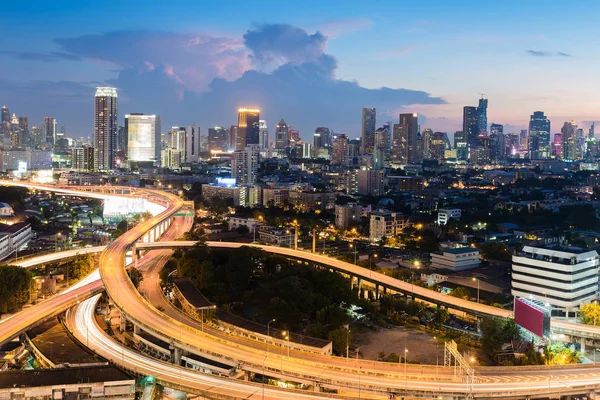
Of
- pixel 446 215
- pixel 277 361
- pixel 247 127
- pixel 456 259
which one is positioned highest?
pixel 247 127

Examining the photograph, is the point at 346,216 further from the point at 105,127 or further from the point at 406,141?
the point at 406,141

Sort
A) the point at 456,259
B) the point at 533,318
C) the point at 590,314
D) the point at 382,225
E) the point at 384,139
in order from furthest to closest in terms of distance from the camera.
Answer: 1. the point at 384,139
2. the point at 382,225
3. the point at 456,259
4. the point at 590,314
5. the point at 533,318

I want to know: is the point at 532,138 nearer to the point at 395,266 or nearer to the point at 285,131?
the point at 285,131

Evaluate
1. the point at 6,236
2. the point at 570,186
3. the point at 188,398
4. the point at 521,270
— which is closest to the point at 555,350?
the point at 521,270

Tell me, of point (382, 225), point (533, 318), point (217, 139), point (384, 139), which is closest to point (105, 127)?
point (217, 139)

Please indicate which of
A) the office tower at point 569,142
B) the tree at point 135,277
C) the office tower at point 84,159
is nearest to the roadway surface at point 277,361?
the tree at point 135,277

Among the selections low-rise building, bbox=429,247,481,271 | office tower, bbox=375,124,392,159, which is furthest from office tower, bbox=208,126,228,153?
low-rise building, bbox=429,247,481,271

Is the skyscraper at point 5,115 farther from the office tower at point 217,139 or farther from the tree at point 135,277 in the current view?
the tree at point 135,277
